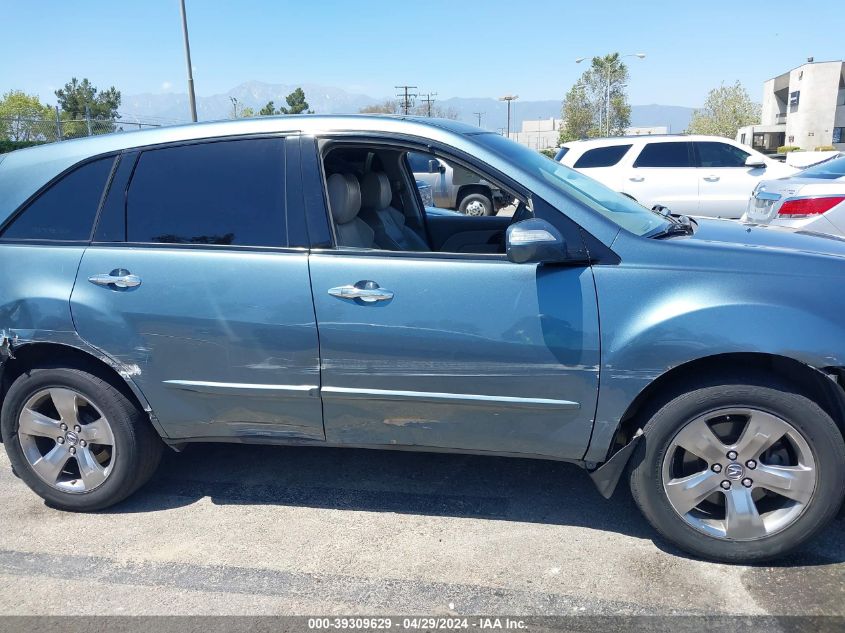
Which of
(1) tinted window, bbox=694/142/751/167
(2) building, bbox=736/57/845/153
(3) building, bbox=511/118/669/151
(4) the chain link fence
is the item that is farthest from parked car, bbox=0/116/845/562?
(3) building, bbox=511/118/669/151

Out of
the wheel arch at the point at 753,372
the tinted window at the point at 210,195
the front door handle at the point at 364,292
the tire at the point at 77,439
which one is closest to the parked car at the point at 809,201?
the wheel arch at the point at 753,372

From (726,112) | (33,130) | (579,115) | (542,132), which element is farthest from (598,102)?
(33,130)

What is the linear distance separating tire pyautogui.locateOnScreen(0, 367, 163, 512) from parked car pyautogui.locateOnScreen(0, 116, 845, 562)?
1 centimetres

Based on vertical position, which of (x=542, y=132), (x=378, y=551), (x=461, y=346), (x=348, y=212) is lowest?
(x=378, y=551)

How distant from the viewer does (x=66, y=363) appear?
3.39 metres

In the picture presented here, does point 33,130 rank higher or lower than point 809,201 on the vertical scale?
higher

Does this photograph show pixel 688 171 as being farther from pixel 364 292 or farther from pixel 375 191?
pixel 364 292

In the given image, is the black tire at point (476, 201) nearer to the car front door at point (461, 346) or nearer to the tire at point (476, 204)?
the tire at point (476, 204)

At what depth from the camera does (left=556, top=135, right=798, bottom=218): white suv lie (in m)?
11.2

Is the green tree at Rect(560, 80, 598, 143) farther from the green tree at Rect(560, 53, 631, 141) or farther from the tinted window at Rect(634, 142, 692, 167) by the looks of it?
the tinted window at Rect(634, 142, 692, 167)

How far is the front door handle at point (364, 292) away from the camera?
296cm

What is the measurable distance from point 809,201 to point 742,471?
16.6 ft

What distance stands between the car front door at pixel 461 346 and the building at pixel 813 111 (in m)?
64.1

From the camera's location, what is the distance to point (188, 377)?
323 cm
